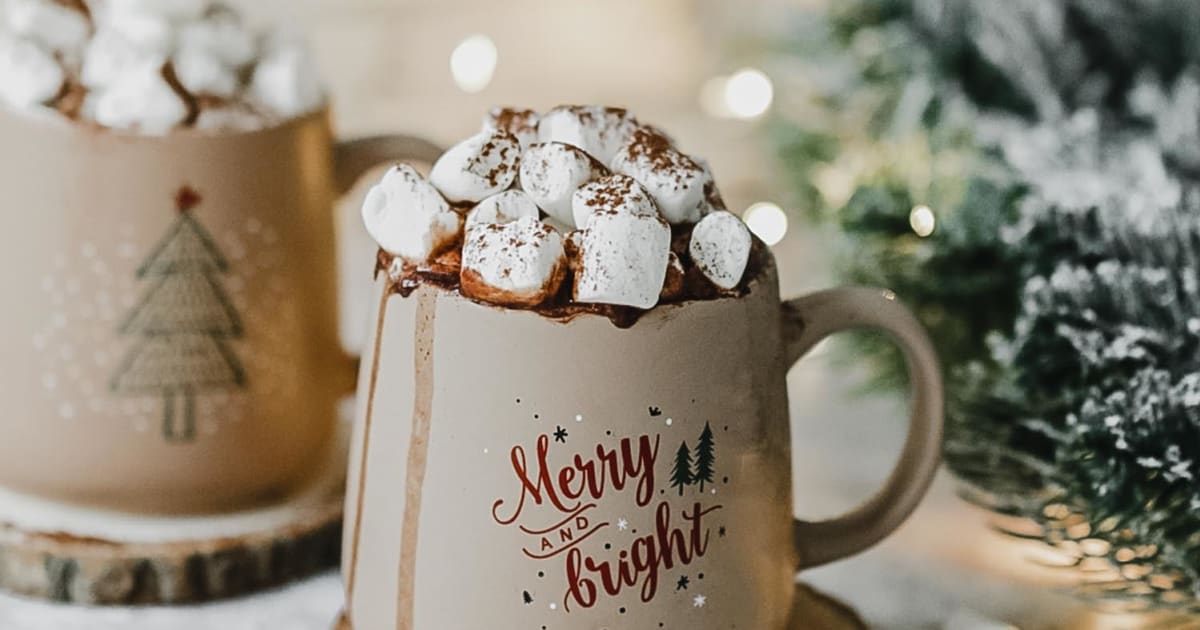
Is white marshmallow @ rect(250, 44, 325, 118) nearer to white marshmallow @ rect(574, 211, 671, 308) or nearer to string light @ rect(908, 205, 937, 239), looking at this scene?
white marshmallow @ rect(574, 211, 671, 308)

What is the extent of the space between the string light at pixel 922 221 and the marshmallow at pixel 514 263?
1.44ft

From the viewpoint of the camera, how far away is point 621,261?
19.8 inches

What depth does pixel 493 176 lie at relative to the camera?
56 cm

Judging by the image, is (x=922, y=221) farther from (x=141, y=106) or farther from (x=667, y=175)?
(x=141, y=106)

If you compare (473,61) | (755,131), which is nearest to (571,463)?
(755,131)

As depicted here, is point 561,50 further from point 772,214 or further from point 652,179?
point 652,179

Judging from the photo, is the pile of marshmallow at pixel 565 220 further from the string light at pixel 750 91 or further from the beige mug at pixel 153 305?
the string light at pixel 750 91

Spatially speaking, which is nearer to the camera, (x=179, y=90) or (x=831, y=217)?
(x=179, y=90)

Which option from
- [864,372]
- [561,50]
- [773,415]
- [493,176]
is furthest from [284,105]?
[561,50]

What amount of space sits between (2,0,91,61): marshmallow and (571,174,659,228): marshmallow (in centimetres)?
32

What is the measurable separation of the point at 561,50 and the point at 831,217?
622 millimetres

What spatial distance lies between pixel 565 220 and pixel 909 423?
0.67ft

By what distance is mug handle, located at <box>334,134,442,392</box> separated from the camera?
0.74m

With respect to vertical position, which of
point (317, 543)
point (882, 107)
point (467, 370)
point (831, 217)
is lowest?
point (317, 543)
